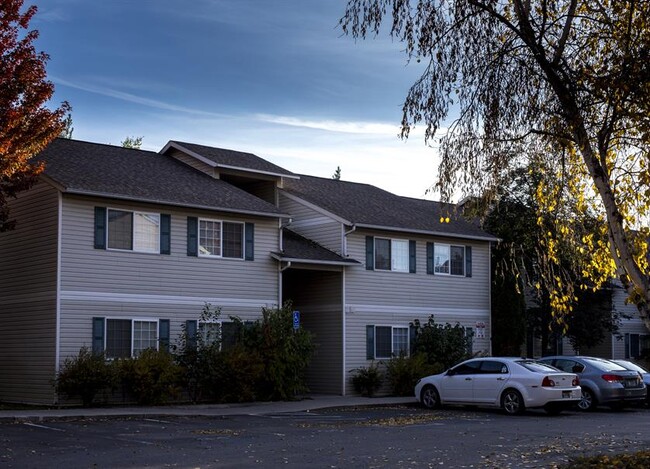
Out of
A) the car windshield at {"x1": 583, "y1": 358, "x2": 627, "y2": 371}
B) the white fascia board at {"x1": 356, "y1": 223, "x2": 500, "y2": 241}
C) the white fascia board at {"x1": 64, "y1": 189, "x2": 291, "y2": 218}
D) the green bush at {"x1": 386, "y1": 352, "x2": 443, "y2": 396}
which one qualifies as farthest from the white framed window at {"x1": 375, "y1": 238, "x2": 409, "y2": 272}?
the car windshield at {"x1": 583, "y1": 358, "x2": 627, "y2": 371}

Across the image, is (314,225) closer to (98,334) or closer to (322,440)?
(98,334)

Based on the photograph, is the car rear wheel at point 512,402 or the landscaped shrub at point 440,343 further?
the landscaped shrub at point 440,343

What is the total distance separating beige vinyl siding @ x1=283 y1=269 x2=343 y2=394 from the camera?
32.1 m

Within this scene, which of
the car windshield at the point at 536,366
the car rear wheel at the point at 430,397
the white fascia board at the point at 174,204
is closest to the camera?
the car windshield at the point at 536,366

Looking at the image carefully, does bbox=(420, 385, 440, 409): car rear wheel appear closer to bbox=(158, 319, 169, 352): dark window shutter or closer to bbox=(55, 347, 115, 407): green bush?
bbox=(158, 319, 169, 352): dark window shutter

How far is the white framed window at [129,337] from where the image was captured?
26.4 m

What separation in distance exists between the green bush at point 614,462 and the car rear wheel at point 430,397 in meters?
12.5

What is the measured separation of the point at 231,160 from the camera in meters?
33.5

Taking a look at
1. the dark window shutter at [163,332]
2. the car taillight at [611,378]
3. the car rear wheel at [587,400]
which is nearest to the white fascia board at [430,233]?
the dark window shutter at [163,332]

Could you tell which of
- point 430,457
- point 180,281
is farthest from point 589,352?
point 430,457

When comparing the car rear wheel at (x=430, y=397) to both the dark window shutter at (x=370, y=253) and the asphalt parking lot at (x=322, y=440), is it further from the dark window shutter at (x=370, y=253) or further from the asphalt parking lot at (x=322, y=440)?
the dark window shutter at (x=370, y=253)

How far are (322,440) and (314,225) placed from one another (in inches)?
650

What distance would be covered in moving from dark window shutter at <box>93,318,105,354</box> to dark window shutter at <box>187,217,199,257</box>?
3.57 m

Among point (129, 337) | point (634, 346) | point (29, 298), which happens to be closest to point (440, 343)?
point (129, 337)
